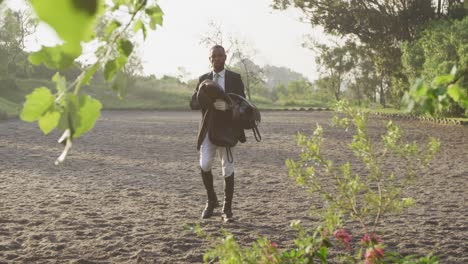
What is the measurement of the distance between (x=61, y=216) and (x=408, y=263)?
16.5 feet

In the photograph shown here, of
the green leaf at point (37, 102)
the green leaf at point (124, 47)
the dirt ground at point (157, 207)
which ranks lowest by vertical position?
the dirt ground at point (157, 207)

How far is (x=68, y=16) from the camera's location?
433mm

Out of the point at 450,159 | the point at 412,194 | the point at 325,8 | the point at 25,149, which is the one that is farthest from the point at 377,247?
the point at 325,8

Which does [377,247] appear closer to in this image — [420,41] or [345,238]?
[345,238]

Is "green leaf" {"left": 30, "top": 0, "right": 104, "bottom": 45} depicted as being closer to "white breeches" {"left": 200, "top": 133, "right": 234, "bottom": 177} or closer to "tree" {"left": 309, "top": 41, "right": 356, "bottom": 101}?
"white breeches" {"left": 200, "top": 133, "right": 234, "bottom": 177}

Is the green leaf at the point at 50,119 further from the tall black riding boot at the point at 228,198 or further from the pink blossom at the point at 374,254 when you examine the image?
the tall black riding boot at the point at 228,198

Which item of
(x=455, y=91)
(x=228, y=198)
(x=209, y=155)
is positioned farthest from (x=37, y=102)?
(x=228, y=198)

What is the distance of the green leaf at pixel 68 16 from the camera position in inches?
16.8

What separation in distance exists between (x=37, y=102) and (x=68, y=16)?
1.53 ft

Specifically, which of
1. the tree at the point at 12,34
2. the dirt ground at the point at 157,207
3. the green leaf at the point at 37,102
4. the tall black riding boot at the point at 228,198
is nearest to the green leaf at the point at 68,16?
the green leaf at the point at 37,102

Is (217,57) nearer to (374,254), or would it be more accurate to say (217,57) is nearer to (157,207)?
(157,207)

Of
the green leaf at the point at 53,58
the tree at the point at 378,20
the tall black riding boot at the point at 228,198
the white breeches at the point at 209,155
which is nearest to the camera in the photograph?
the green leaf at the point at 53,58

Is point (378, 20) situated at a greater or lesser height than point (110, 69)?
greater

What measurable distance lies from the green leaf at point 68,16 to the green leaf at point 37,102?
0.41m
